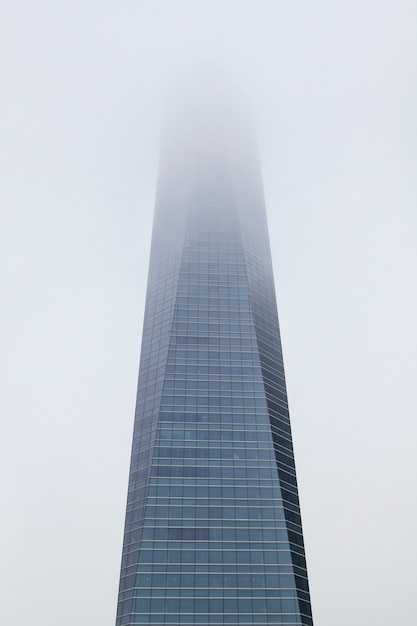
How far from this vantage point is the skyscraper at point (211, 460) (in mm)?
125125

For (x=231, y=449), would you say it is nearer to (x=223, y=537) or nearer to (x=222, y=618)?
(x=223, y=537)

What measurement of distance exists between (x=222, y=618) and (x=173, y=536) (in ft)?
57.8

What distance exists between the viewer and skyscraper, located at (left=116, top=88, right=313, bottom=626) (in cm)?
12512

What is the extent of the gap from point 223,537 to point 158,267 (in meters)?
80.1

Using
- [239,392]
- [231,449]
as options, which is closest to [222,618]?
[231,449]

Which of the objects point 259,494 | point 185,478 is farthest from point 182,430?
point 259,494

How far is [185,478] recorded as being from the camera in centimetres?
→ 13912

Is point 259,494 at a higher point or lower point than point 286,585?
higher

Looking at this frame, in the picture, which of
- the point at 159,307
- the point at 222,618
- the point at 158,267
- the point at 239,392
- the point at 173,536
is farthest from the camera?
the point at 158,267

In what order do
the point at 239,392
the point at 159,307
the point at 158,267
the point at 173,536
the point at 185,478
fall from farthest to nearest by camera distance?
1. the point at 158,267
2. the point at 159,307
3. the point at 239,392
4. the point at 185,478
5. the point at 173,536

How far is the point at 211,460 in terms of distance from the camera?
143 metres

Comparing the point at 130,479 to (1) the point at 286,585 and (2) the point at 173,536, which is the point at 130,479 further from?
(1) the point at 286,585

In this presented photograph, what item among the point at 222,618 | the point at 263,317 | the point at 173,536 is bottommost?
the point at 222,618

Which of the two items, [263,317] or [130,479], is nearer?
[130,479]
